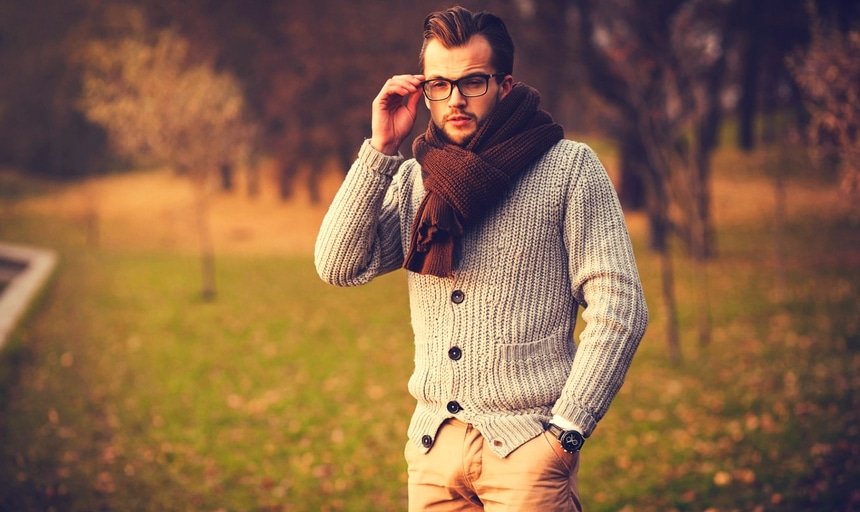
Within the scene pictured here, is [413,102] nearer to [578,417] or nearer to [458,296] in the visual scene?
[458,296]

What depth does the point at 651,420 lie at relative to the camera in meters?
7.25

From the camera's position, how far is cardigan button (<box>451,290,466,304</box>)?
2383mm

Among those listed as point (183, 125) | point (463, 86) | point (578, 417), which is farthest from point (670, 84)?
point (183, 125)

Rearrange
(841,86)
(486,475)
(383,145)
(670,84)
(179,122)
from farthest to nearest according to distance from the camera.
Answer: (179,122), (670,84), (841,86), (383,145), (486,475)

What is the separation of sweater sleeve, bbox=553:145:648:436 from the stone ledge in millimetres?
8340

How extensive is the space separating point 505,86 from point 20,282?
1404 cm

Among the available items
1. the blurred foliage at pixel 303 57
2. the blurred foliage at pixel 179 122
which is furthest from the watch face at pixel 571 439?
the blurred foliage at pixel 179 122

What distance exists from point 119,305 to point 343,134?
43.3ft

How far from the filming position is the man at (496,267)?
224 cm

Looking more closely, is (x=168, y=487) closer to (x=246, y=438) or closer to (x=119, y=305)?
(x=246, y=438)

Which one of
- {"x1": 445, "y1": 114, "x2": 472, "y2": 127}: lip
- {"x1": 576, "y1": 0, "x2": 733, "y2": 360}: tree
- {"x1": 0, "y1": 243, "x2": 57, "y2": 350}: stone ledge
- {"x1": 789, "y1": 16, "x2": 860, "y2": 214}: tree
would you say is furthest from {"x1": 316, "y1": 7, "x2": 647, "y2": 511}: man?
{"x1": 0, "y1": 243, "x2": 57, "y2": 350}: stone ledge

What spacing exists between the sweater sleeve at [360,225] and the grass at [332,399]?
11.7 ft

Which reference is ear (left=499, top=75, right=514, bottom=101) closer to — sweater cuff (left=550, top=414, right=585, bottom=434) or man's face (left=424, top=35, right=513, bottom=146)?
man's face (left=424, top=35, right=513, bottom=146)

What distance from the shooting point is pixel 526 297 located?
234cm
